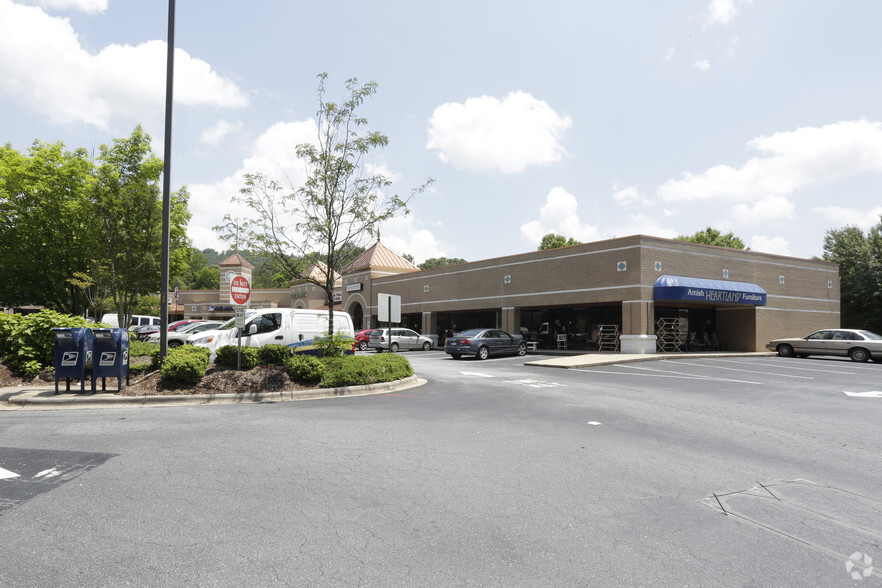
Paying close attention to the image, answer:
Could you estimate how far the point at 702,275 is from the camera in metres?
27.2

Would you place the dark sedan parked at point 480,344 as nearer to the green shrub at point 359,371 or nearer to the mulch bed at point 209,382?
the green shrub at point 359,371

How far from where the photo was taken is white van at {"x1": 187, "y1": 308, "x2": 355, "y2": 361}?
15.1 meters

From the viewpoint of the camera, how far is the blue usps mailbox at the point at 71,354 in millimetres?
9898

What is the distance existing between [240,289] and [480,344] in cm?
1408

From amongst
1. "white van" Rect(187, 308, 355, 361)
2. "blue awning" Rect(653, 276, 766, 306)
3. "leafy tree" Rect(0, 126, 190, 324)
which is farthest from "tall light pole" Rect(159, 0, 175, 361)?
"blue awning" Rect(653, 276, 766, 306)

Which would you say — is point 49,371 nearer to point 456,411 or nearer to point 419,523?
point 456,411

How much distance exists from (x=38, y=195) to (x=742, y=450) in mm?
30683

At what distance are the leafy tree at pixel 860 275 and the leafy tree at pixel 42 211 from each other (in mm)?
54722

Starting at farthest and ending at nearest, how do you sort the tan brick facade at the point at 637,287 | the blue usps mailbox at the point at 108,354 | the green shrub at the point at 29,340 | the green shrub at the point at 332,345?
1. the tan brick facade at the point at 637,287
2. the green shrub at the point at 332,345
3. the green shrub at the point at 29,340
4. the blue usps mailbox at the point at 108,354

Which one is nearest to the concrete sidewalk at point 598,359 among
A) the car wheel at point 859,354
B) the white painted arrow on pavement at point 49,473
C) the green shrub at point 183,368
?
the car wheel at point 859,354

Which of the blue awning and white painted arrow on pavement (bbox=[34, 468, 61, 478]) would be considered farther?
the blue awning

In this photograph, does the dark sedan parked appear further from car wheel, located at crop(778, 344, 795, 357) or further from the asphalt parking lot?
the asphalt parking lot

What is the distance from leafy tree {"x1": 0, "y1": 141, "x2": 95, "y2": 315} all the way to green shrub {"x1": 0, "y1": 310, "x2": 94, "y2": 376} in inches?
522

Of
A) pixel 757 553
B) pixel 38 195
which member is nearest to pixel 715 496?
pixel 757 553
